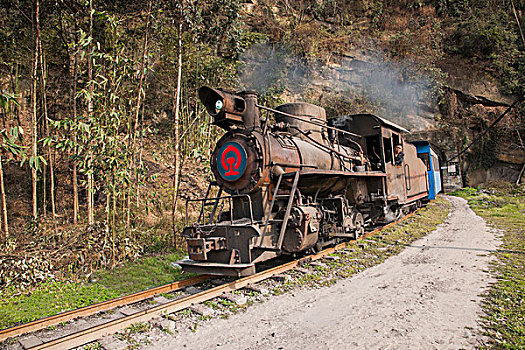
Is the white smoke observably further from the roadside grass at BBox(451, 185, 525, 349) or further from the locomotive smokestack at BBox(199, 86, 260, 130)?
the roadside grass at BBox(451, 185, 525, 349)

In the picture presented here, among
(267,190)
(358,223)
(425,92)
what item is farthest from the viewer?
(425,92)

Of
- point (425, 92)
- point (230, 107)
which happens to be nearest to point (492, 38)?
point (425, 92)

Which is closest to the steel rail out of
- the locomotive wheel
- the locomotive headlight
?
the locomotive headlight

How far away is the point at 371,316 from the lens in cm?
406

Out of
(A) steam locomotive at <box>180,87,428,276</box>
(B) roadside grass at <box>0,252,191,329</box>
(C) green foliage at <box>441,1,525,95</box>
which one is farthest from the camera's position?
(C) green foliage at <box>441,1,525,95</box>

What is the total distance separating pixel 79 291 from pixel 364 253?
18.4 ft

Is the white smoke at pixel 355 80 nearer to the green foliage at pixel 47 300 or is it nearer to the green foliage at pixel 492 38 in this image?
the green foliage at pixel 492 38

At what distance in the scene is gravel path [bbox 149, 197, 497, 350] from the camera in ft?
11.4

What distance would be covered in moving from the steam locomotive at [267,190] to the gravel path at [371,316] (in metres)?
1.10

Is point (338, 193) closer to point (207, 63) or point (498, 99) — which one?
point (207, 63)

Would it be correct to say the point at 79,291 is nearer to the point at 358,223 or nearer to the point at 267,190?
the point at 267,190

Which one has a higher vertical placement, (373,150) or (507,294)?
(373,150)

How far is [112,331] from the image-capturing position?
3789 millimetres

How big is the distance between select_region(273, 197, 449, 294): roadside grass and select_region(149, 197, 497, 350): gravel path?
27 cm
